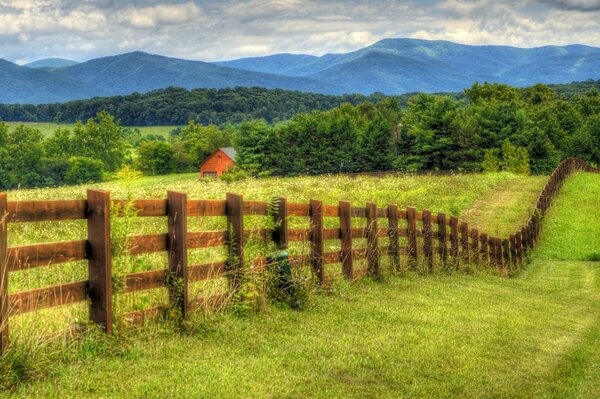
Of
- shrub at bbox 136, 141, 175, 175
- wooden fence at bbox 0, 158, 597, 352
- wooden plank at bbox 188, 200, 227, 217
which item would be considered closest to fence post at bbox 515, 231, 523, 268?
→ wooden fence at bbox 0, 158, 597, 352

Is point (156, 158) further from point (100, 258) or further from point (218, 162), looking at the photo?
point (100, 258)

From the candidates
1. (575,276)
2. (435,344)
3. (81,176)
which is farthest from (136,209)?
(81,176)

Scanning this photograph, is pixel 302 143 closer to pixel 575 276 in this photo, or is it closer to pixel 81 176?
pixel 81 176

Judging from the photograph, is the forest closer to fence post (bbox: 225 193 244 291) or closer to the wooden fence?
the wooden fence

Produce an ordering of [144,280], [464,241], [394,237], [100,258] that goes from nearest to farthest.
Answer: [100,258] < [144,280] < [394,237] < [464,241]

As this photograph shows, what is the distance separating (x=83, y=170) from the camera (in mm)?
151500

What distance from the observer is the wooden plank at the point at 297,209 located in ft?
32.9

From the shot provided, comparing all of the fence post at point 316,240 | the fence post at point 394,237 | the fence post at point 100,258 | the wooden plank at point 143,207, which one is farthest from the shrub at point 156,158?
the fence post at point 100,258

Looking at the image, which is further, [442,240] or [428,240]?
[442,240]

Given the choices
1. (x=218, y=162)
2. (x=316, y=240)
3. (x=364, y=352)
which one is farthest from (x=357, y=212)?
(x=218, y=162)

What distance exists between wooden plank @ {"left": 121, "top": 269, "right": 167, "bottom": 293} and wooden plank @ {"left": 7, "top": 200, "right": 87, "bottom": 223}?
82 cm

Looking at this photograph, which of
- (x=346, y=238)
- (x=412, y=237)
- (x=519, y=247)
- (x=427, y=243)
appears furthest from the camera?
(x=519, y=247)

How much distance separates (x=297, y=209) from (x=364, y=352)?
317 cm

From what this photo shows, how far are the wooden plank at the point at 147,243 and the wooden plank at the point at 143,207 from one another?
228 mm
